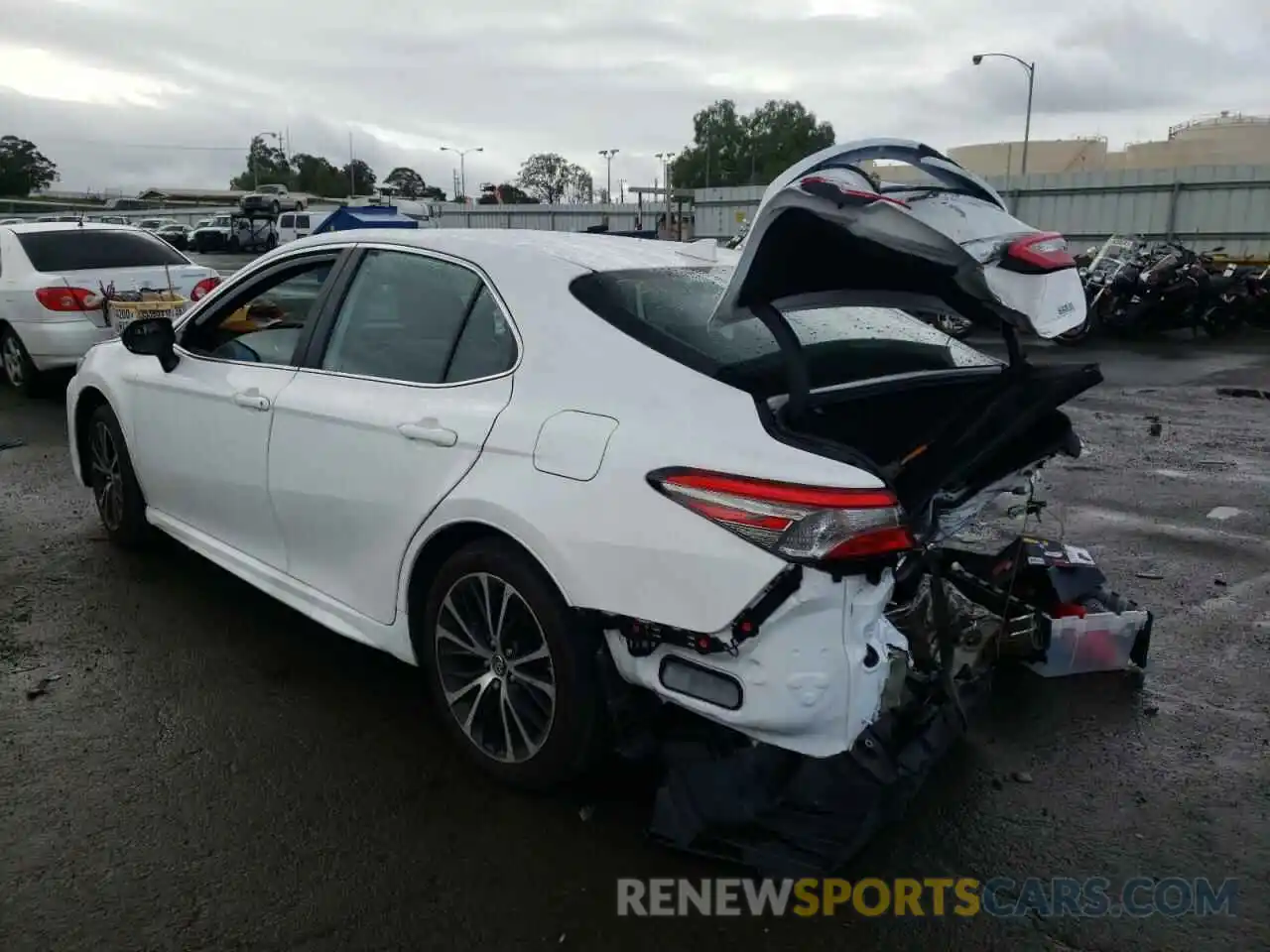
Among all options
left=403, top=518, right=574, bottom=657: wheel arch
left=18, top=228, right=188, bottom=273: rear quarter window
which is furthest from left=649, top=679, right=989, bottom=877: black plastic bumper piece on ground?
left=18, top=228, right=188, bottom=273: rear quarter window

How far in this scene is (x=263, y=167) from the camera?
379 feet

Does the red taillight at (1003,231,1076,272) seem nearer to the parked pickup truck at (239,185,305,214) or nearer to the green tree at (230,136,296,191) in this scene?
the parked pickup truck at (239,185,305,214)

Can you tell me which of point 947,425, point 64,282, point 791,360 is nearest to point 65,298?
point 64,282

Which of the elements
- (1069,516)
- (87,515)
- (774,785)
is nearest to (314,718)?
(774,785)

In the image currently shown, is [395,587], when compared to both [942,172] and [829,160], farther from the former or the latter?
[942,172]

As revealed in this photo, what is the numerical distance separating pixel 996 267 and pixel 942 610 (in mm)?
1073

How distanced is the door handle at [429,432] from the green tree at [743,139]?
107 metres

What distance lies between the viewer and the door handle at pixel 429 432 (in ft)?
10.3

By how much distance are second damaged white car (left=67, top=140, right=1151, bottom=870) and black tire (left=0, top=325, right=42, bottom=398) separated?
700cm

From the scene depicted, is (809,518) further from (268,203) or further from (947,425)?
(268,203)

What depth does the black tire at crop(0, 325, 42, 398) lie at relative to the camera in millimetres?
9555

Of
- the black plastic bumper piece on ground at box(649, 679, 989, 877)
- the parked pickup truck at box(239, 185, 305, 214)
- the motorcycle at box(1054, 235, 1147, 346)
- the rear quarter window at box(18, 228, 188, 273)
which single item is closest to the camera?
the black plastic bumper piece on ground at box(649, 679, 989, 877)

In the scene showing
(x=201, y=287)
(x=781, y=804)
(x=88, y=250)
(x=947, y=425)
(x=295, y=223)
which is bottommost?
(x=781, y=804)

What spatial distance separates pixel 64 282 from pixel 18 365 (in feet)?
4.00
